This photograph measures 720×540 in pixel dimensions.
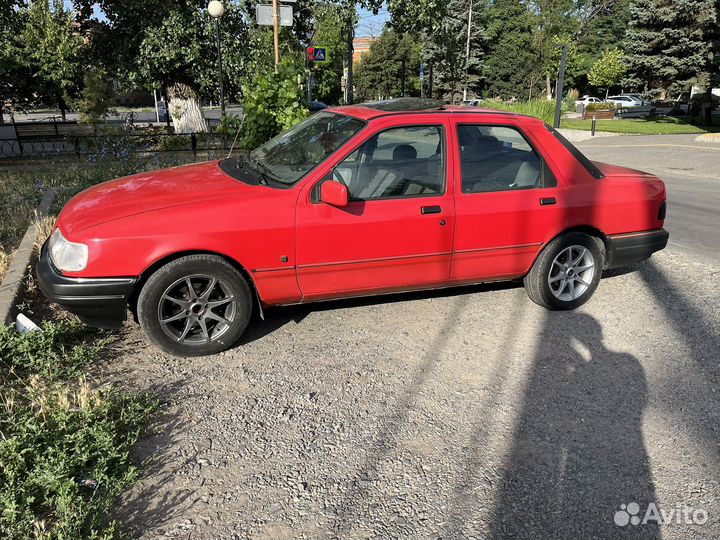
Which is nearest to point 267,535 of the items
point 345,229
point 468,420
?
point 468,420

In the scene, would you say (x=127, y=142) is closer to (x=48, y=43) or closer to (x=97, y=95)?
(x=97, y=95)

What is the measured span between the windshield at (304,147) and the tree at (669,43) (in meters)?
31.8

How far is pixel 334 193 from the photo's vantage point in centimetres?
384

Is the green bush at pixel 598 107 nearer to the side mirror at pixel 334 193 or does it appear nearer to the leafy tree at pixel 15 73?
the leafy tree at pixel 15 73

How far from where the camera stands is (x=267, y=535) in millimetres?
2465

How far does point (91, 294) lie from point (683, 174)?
14.5 meters

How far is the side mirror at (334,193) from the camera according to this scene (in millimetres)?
3826

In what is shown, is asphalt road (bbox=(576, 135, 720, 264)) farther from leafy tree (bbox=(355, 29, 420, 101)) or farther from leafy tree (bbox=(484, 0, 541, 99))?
leafy tree (bbox=(355, 29, 420, 101))

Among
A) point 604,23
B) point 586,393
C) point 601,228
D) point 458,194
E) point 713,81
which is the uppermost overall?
point 604,23

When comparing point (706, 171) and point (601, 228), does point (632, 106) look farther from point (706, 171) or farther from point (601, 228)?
point (601, 228)

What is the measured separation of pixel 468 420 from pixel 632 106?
4928 centimetres

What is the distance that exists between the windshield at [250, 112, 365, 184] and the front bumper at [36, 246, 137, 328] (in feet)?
4.39

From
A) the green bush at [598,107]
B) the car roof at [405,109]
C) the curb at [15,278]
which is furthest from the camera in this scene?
the green bush at [598,107]

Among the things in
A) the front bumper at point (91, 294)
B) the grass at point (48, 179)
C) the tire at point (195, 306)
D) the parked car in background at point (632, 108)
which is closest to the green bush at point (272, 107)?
the grass at point (48, 179)
